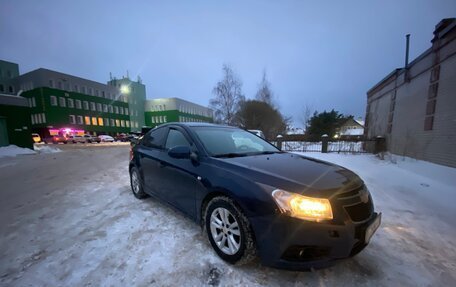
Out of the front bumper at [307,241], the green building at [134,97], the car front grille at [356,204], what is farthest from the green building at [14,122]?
the green building at [134,97]

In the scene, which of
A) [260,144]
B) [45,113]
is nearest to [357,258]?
[260,144]

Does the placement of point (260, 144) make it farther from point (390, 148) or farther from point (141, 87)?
point (141, 87)

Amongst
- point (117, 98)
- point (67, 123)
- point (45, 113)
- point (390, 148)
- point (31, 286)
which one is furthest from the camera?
point (117, 98)

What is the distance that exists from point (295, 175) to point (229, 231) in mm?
928

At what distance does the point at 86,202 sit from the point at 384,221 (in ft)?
18.2

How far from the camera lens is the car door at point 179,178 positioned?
→ 2.58 m

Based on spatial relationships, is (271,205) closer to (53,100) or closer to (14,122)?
(14,122)

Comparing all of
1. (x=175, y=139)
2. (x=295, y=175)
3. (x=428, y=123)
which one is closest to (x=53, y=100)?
(x=175, y=139)

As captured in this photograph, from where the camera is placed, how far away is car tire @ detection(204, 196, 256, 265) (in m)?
1.96

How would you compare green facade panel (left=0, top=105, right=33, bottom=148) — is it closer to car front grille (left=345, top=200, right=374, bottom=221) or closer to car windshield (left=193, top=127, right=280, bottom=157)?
car windshield (left=193, top=127, right=280, bottom=157)

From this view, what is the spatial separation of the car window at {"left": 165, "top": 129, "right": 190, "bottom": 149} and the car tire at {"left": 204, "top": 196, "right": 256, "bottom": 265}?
1.15 meters

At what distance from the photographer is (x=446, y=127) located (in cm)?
650

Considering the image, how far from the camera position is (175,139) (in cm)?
322

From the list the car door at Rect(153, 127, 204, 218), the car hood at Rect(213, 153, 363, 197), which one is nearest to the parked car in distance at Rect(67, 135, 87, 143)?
the car door at Rect(153, 127, 204, 218)
